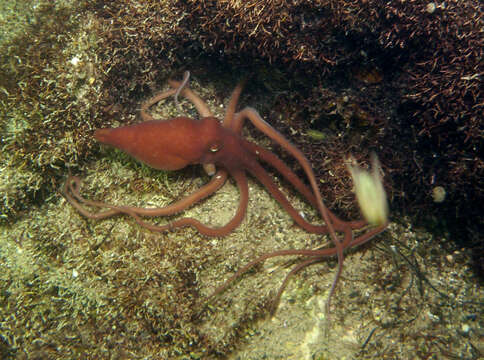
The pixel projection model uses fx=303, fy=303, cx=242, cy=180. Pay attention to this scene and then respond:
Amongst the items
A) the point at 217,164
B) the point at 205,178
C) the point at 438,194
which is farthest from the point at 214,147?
the point at 438,194

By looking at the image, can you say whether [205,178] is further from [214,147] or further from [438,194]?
[438,194]

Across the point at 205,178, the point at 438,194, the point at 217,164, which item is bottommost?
the point at 205,178

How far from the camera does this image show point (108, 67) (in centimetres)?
298

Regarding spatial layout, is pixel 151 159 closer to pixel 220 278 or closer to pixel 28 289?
pixel 220 278

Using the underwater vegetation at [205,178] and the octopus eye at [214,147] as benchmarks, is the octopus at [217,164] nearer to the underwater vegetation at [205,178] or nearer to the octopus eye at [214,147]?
the octopus eye at [214,147]

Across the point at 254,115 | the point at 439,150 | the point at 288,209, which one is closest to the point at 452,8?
the point at 439,150

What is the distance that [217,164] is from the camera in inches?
128

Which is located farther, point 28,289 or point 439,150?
point 439,150

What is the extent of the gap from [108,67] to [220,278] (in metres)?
2.35

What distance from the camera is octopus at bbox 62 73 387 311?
2891mm

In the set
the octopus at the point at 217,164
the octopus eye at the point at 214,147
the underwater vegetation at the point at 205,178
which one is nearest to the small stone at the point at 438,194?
the underwater vegetation at the point at 205,178

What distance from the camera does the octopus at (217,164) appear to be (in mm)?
2891

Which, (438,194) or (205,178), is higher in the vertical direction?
(438,194)

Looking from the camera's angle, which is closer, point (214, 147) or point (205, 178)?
point (214, 147)
